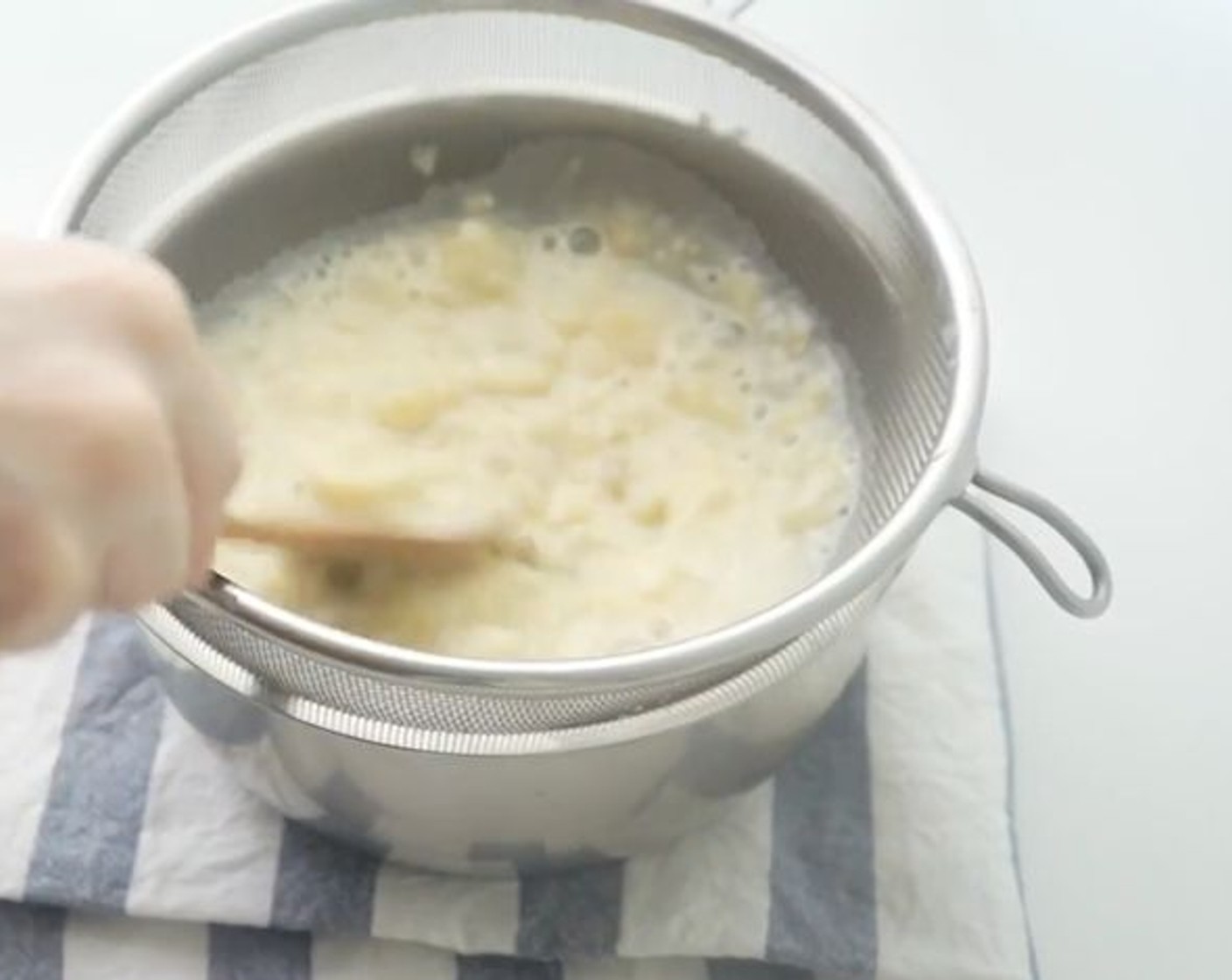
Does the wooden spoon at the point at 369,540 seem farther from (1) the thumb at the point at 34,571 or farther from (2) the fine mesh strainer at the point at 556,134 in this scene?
(1) the thumb at the point at 34,571

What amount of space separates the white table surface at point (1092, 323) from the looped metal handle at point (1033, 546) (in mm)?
94

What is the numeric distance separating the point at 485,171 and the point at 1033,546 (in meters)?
0.26

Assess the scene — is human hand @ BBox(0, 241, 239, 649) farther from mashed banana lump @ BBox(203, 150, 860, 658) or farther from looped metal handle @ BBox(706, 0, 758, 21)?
looped metal handle @ BBox(706, 0, 758, 21)

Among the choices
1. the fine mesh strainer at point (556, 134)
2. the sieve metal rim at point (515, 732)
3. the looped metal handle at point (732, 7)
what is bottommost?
the sieve metal rim at point (515, 732)

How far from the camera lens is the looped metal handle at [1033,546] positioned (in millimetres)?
A: 603

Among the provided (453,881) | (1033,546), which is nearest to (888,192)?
(1033,546)

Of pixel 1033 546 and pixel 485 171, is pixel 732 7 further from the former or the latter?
pixel 1033 546

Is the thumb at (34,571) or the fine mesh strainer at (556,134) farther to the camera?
the fine mesh strainer at (556,134)

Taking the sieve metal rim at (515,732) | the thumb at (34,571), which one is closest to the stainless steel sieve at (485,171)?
the sieve metal rim at (515,732)

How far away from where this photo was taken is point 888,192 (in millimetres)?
640

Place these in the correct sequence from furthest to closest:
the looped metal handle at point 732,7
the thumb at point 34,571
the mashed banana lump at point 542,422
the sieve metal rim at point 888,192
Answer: the looped metal handle at point 732,7 → the mashed banana lump at point 542,422 → the sieve metal rim at point 888,192 → the thumb at point 34,571

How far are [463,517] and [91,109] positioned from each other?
33cm

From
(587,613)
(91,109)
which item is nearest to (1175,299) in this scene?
(587,613)

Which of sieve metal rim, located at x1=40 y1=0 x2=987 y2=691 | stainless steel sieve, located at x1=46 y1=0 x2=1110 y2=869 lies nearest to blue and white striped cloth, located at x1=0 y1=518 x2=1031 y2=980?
stainless steel sieve, located at x1=46 y1=0 x2=1110 y2=869
